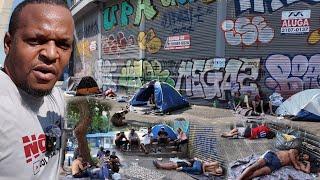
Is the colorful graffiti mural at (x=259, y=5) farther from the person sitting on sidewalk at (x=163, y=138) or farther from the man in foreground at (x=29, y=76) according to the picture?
the man in foreground at (x=29, y=76)

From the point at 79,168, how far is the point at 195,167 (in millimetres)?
2171

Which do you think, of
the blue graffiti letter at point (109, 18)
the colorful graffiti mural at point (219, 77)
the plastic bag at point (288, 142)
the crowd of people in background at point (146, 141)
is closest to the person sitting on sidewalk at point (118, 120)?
the crowd of people in background at point (146, 141)

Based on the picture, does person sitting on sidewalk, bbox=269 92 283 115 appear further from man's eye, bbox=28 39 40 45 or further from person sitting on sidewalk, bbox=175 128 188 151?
man's eye, bbox=28 39 40 45

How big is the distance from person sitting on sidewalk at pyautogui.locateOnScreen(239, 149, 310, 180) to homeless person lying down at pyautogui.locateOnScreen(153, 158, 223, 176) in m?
0.64

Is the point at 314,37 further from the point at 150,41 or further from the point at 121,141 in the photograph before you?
the point at 121,141

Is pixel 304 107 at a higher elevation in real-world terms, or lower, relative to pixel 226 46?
lower

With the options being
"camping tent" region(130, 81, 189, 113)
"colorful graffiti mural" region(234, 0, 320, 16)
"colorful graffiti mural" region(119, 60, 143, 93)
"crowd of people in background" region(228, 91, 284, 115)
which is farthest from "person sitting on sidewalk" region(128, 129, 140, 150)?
"colorful graffiti mural" region(119, 60, 143, 93)

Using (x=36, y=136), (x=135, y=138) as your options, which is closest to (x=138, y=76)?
(x=135, y=138)

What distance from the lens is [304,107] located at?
12.3 meters

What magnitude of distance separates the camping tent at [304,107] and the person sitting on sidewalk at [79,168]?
7.66 metres

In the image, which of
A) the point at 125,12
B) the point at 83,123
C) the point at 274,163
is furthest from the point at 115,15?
the point at 274,163

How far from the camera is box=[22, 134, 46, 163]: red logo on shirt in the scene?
4.25 feet

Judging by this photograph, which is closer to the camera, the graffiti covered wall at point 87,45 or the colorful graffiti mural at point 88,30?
the colorful graffiti mural at point 88,30

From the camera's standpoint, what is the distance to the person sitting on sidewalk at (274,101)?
14.4m
